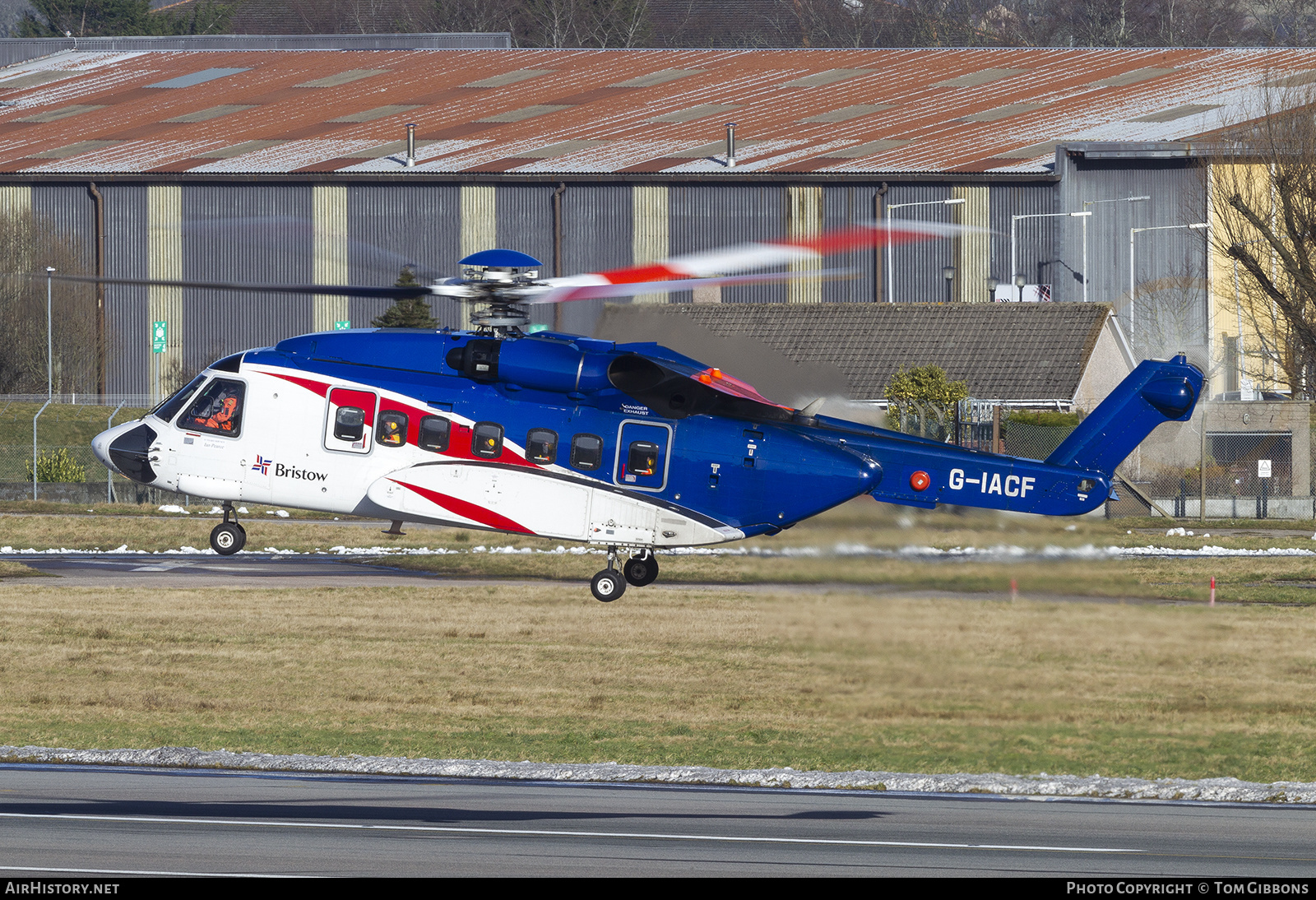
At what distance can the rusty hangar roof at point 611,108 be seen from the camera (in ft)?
236

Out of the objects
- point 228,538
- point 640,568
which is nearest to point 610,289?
point 640,568

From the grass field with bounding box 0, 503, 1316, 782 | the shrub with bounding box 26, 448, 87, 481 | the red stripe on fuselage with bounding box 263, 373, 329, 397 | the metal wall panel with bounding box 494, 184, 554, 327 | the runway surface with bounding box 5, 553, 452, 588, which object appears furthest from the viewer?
the metal wall panel with bounding box 494, 184, 554, 327

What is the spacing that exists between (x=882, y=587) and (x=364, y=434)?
7.64 meters

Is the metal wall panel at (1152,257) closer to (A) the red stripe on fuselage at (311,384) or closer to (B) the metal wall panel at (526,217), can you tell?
(B) the metal wall panel at (526,217)

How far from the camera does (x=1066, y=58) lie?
82.6m

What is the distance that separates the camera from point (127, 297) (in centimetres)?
6944

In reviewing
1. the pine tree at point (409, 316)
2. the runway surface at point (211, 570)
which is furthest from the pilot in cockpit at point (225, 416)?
the pine tree at point (409, 316)

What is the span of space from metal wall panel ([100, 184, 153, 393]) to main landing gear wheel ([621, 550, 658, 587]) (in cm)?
5186

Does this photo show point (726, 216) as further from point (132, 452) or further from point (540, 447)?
point (540, 447)

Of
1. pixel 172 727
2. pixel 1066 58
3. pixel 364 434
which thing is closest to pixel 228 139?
pixel 1066 58

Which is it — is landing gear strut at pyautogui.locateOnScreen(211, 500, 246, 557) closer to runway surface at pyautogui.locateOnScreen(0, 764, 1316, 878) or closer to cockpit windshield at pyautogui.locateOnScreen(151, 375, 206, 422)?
cockpit windshield at pyautogui.locateOnScreen(151, 375, 206, 422)

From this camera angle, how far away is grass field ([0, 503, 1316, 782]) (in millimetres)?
23906

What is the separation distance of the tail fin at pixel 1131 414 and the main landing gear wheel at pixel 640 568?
566 cm

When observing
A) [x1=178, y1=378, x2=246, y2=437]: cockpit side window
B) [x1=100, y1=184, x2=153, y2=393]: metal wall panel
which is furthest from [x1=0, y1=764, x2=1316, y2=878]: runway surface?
[x1=100, y1=184, x2=153, y2=393]: metal wall panel
